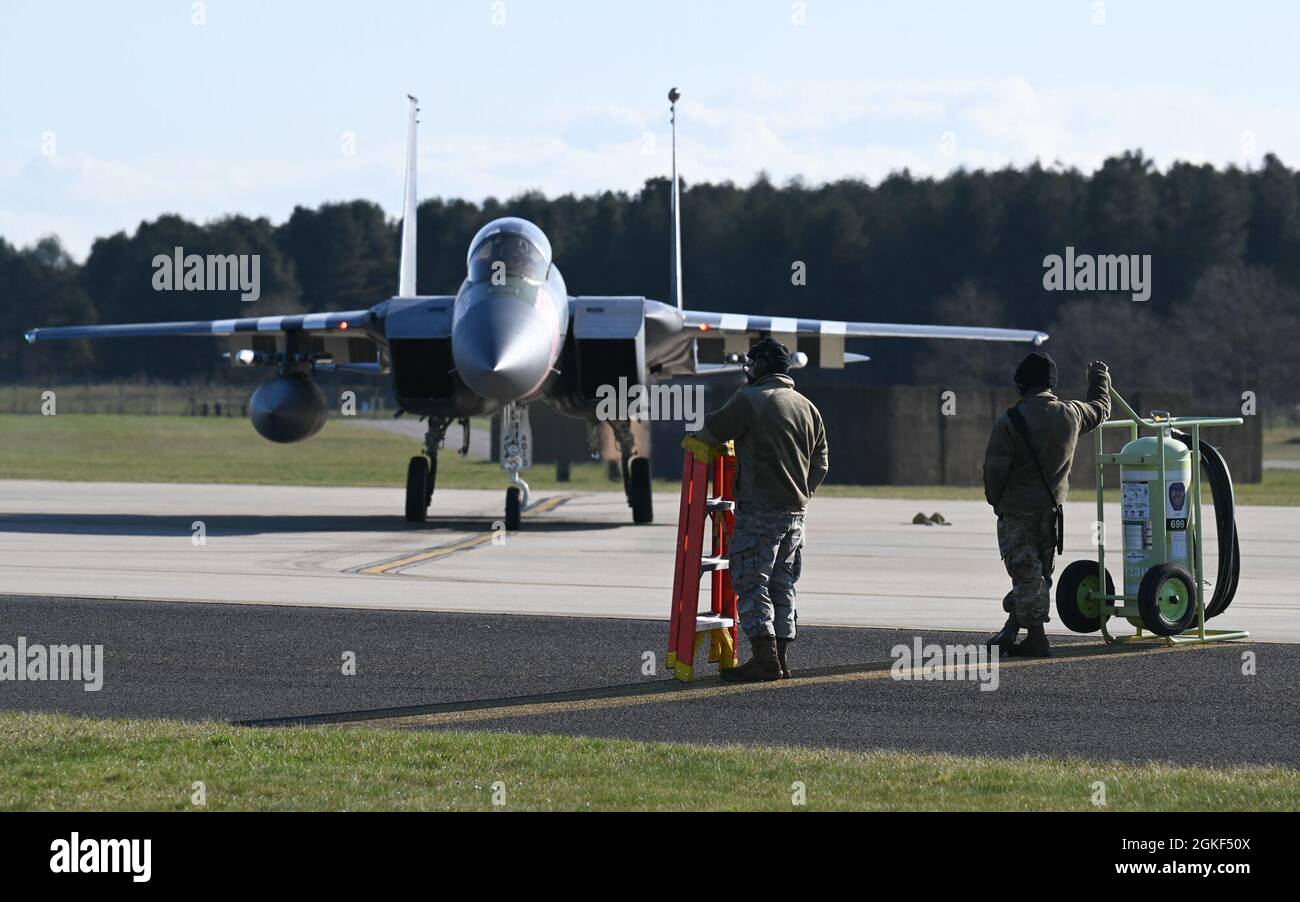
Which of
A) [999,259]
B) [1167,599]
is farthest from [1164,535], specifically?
[999,259]

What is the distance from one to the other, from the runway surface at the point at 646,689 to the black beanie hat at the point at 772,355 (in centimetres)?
192

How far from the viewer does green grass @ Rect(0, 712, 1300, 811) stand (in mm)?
6477

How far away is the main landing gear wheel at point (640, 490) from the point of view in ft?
78.8

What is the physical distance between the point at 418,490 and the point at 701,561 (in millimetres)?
13789

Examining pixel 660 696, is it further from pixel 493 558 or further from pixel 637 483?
pixel 637 483

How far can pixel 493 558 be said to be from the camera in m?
18.0

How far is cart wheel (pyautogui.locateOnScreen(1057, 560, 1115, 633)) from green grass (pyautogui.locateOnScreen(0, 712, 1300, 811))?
4384 mm

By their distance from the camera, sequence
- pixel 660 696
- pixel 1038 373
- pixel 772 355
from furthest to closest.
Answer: pixel 1038 373
pixel 772 355
pixel 660 696

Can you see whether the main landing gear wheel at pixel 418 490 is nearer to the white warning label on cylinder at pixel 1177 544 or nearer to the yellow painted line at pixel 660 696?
the yellow painted line at pixel 660 696

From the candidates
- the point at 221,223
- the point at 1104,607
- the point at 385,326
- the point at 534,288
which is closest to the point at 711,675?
the point at 1104,607

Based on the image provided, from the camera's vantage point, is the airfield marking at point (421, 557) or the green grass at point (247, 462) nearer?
the airfield marking at point (421, 557)

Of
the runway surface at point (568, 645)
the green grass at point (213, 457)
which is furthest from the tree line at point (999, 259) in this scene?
the runway surface at point (568, 645)

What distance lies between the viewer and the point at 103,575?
1569 centimetres
